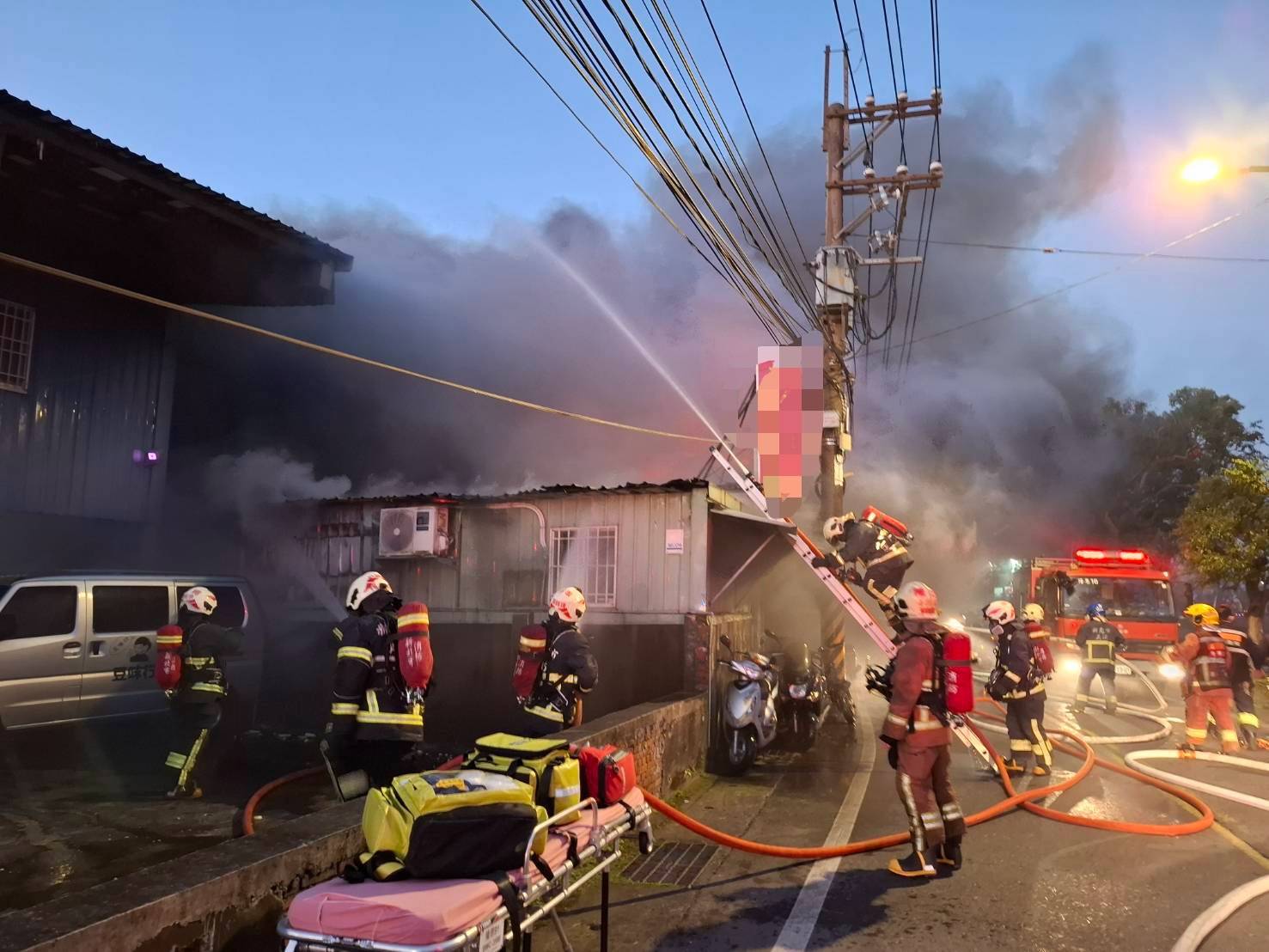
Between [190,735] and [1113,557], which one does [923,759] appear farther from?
[1113,557]

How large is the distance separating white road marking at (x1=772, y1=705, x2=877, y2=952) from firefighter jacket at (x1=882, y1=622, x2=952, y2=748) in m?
0.96

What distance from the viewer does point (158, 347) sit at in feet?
38.5

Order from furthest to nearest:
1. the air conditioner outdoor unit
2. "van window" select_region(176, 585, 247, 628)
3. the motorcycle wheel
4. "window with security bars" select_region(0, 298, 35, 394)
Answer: the air conditioner outdoor unit < "window with security bars" select_region(0, 298, 35, 394) < "van window" select_region(176, 585, 247, 628) < the motorcycle wheel

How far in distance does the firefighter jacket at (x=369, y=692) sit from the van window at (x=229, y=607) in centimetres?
471

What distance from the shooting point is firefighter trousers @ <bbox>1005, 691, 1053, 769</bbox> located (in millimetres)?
8586

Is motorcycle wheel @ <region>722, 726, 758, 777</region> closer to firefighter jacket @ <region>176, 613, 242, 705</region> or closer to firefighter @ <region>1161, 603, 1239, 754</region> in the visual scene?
firefighter jacket @ <region>176, 613, 242, 705</region>

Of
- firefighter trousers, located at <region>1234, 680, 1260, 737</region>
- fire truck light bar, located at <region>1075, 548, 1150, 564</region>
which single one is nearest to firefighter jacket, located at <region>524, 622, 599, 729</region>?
firefighter trousers, located at <region>1234, 680, 1260, 737</region>

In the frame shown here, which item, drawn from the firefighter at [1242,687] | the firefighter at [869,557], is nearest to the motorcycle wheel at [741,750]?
the firefighter at [869,557]

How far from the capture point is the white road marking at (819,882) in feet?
14.1

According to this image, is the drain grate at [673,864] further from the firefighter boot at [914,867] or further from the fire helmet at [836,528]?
the fire helmet at [836,528]

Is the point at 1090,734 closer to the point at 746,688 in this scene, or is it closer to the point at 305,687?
the point at 746,688

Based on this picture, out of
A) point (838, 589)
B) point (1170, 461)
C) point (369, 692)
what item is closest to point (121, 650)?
point (369, 692)

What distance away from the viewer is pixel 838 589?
9.84 metres

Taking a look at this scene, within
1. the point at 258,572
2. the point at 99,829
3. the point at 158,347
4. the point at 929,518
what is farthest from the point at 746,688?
the point at 929,518
